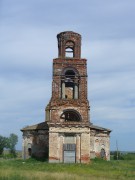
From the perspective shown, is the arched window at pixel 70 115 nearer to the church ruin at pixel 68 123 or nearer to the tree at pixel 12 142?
the church ruin at pixel 68 123

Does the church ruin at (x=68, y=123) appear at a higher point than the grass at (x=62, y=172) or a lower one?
higher

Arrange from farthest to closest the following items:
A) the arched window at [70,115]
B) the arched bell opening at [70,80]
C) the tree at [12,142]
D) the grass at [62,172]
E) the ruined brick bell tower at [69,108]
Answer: the tree at [12,142]
the arched bell opening at [70,80]
the arched window at [70,115]
the ruined brick bell tower at [69,108]
the grass at [62,172]

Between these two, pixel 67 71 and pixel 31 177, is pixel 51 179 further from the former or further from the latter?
pixel 67 71

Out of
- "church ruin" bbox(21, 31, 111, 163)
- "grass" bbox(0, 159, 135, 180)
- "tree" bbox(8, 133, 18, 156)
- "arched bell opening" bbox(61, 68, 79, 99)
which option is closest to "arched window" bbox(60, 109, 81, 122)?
"church ruin" bbox(21, 31, 111, 163)

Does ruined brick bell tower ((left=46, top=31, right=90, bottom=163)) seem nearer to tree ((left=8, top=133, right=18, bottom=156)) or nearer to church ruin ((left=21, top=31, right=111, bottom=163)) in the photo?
church ruin ((left=21, top=31, right=111, bottom=163))

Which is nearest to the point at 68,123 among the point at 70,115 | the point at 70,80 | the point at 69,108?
the point at 69,108

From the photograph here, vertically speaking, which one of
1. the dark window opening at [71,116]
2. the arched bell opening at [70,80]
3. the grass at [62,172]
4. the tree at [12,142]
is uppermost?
the arched bell opening at [70,80]

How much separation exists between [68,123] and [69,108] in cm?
129

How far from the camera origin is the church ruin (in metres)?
28.8

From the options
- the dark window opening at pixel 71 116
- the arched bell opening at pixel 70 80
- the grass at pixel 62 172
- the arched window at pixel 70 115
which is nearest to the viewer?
the grass at pixel 62 172

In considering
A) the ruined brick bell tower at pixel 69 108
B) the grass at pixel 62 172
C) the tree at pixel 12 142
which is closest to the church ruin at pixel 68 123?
the ruined brick bell tower at pixel 69 108

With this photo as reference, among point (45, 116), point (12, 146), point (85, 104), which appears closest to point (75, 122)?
point (85, 104)

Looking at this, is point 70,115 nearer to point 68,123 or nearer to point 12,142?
point 68,123

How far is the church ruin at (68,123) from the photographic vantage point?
94.5 feet
